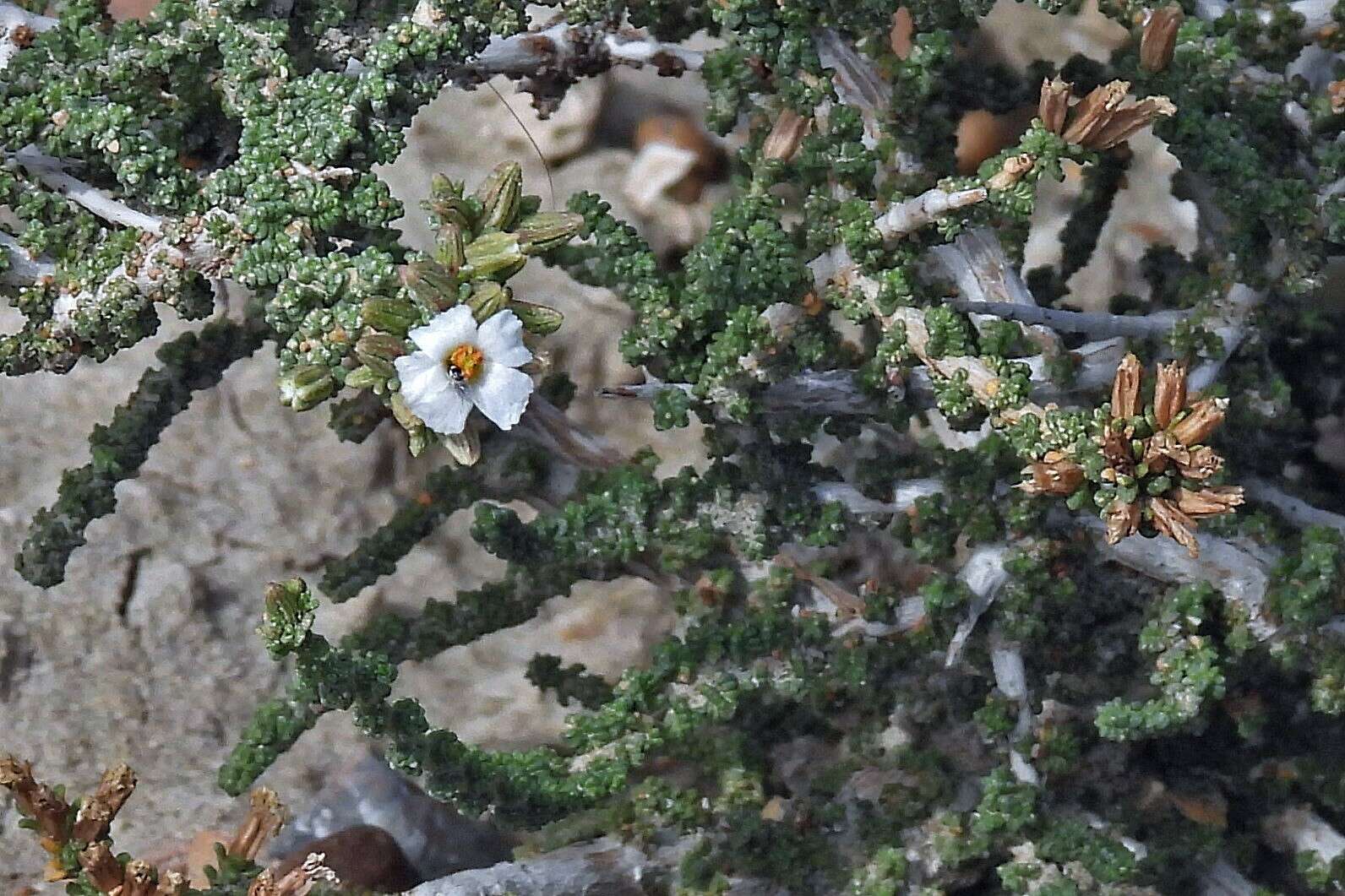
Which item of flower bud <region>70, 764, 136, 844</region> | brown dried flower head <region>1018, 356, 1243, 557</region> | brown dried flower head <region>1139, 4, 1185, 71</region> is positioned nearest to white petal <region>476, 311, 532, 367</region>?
brown dried flower head <region>1018, 356, 1243, 557</region>

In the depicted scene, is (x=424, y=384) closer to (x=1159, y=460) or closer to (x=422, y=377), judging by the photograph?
(x=422, y=377)

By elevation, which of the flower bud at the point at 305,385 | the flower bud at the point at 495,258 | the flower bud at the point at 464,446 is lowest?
the flower bud at the point at 464,446

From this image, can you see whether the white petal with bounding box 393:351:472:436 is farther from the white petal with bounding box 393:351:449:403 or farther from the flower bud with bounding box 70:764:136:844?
the flower bud with bounding box 70:764:136:844

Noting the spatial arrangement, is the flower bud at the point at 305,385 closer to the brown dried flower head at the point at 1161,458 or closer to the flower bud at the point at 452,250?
the flower bud at the point at 452,250

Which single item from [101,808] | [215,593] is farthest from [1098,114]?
[215,593]

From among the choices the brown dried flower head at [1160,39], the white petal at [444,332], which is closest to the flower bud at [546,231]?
the white petal at [444,332]

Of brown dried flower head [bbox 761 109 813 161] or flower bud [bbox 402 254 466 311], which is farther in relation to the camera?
brown dried flower head [bbox 761 109 813 161]

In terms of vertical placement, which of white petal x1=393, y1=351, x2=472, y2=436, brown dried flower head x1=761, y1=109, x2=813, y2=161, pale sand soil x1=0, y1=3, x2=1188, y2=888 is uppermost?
white petal x1=393, y1=351, x2=472, y2=436
